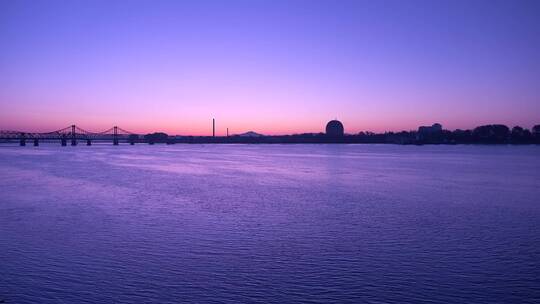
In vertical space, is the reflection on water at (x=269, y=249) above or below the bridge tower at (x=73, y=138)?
below

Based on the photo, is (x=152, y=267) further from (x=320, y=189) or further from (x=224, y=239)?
(x=320, y=189)

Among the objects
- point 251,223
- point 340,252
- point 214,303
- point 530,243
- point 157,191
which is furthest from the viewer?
point 157,191

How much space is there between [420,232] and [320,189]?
413 inches

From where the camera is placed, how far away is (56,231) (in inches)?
441

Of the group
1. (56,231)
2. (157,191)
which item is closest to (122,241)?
(56,231)

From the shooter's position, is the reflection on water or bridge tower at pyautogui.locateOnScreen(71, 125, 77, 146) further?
bridge tower at pyautogui.locateOnScreen(71, 125, 77, 146)

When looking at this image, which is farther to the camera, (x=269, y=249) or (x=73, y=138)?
(x=73, y=138)

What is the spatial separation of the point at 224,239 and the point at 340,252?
2.70 meters

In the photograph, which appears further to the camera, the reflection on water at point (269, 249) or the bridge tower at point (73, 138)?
the bridge tower at point (73, 138)

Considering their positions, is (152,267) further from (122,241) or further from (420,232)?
(420,232)

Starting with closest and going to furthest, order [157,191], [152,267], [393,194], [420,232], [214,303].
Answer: [214,303] < [152,267] < [420,232] < [393,194] < [157,191]

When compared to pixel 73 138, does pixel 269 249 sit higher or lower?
lower

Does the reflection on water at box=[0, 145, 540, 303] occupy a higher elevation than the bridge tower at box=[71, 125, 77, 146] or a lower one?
lower

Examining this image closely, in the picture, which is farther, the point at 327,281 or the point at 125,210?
the point at 125,210
